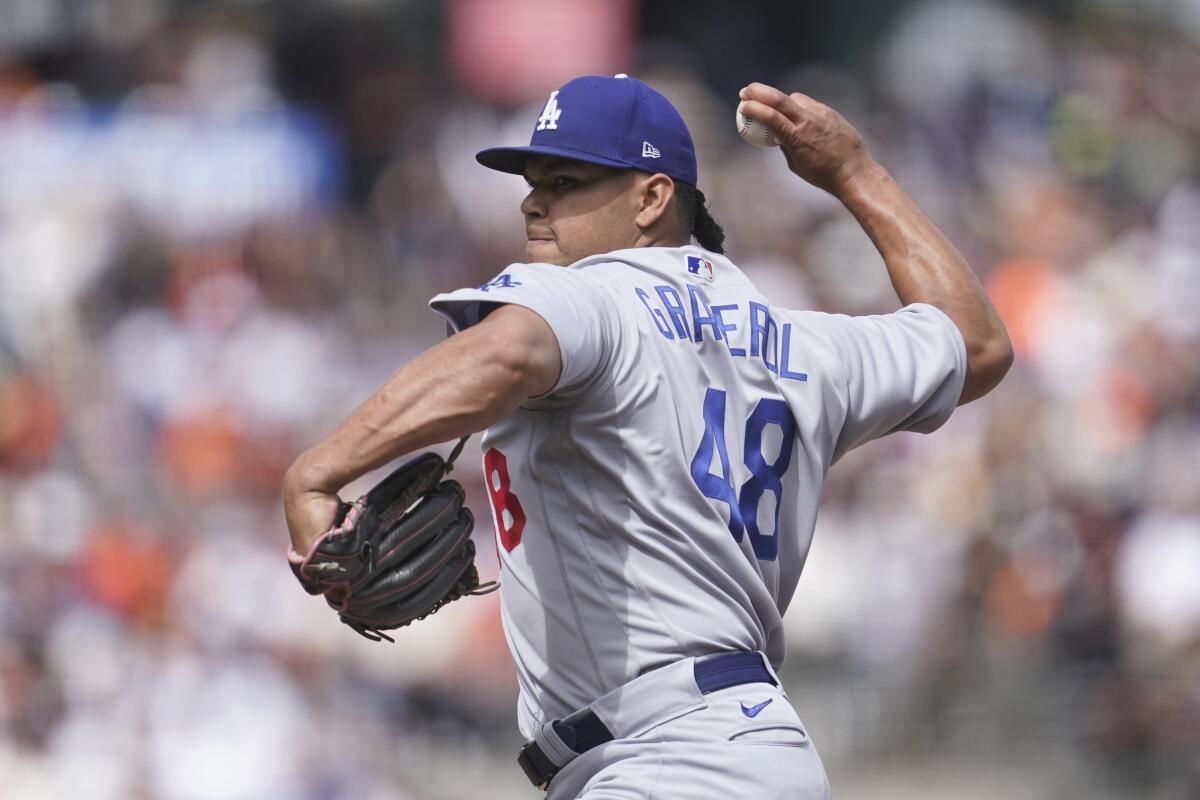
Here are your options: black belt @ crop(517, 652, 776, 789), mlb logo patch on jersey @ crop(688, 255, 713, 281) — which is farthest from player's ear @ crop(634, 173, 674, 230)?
black belt @ crop(517, 652, 776, 789)

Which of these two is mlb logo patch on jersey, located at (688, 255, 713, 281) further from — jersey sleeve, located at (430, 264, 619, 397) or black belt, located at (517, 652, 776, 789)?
black belt, located at (517, 652, 776, 789)

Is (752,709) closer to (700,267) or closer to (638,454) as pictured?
(638,454)

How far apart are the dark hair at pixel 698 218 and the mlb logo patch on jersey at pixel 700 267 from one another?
17 cm

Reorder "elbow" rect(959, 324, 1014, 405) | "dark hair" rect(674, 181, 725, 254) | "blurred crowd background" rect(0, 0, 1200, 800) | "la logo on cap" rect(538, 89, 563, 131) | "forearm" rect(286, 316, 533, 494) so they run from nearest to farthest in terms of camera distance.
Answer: "forearm" rect(286, 316, 533, 494) → "la logo on cap" rect(538, 89, 563, 131) → "dark hair" rect(674, 181, 725, 254) → "elbow" rect(959, 324, 1014, 405) → "blurred crowd background" rect(0, 0, 1200, 800)

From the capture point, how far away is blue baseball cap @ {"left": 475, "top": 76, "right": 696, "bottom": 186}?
3.08 meters

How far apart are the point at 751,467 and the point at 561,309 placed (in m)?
0.58

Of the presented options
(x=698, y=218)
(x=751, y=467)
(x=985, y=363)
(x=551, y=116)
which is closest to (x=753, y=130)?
(x=698, y=218)

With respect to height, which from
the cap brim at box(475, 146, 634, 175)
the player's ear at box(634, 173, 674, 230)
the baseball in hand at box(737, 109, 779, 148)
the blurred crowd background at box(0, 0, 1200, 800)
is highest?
the baseball in hand at box(737, 109, 779, 148)

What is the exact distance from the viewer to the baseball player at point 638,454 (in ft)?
8.38

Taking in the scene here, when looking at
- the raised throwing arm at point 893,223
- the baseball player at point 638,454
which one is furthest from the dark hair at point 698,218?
the raised throwing arm at point 893,223

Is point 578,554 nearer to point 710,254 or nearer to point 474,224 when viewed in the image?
point 710,254

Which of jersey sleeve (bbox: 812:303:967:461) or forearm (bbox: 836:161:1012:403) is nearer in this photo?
jersey sleeve (bbox: 812:303:967:461)

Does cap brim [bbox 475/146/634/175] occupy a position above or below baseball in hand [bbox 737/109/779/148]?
below

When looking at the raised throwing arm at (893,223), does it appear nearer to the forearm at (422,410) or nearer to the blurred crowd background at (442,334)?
the forearm at (422,410)
